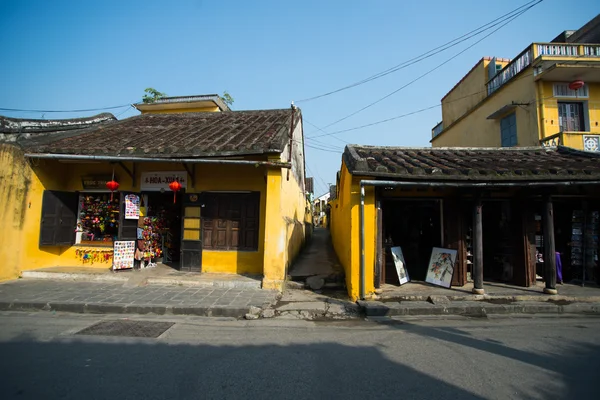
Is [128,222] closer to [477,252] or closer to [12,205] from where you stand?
[12,205]

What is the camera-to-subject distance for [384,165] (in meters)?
6.86

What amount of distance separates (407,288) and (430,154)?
13.6 feet

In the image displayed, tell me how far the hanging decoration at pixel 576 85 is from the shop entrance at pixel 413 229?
33.8 ft

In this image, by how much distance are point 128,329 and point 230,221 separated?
3.95 m

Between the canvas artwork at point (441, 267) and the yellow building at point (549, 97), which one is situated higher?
the yellow building at point (549, 97)

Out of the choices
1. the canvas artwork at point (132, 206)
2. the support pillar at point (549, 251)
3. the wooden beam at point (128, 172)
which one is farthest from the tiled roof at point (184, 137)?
the support pillar at point (549, 251)

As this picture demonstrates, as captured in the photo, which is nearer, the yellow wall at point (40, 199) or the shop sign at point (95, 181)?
the yellow wall at point (40, 199)

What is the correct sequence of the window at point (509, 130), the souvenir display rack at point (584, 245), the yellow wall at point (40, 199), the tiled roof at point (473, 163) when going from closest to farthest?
the tiled roof at point (473, 163) < the souvenir display rack at point (584, 245) < the yellow wall at point (40, 199) < the window at point (509, 130)

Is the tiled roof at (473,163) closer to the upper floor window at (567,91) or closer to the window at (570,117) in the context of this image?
the window at (570,117)

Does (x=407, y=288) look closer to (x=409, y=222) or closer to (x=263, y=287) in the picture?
(x=409, y=222)

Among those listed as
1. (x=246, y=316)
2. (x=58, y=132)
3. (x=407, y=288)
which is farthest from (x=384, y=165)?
(x=58, y=132)

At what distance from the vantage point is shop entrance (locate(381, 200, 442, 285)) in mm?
7984

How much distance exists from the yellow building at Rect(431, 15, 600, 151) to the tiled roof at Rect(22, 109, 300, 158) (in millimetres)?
10884

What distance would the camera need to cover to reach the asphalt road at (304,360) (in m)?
2.99
